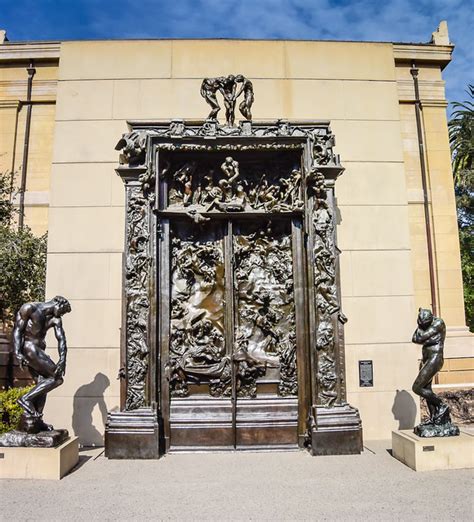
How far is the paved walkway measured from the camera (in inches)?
190

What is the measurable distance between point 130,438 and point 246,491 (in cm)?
236

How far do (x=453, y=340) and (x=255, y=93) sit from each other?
757 cm

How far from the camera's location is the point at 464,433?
6707mm

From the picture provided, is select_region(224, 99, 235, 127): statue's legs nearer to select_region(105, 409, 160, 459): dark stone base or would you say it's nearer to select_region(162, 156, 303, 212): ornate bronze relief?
select_region(162, 156, 303, 212): ornate bronze relief

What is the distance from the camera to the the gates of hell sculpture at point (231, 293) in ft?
24.3

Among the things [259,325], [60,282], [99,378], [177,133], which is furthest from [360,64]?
[99,378]

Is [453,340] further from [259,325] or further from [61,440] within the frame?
[61,440]

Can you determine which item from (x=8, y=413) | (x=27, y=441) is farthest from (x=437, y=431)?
(x=8, y=413)

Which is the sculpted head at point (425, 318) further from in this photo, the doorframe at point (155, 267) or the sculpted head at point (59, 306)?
the sculpted head at point (59, 306)

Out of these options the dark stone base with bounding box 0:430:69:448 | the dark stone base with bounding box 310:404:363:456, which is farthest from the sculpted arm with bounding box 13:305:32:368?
the dark stone base with bounding box 310:404:363:456

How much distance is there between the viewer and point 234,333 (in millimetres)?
7930

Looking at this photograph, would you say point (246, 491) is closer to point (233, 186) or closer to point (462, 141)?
point (233, 186)

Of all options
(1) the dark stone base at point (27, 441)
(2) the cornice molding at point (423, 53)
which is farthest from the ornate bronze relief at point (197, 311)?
(2) the cornice molding at point (423, 53)

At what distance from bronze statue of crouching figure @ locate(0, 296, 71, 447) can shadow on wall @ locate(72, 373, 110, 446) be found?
193 centimetres
